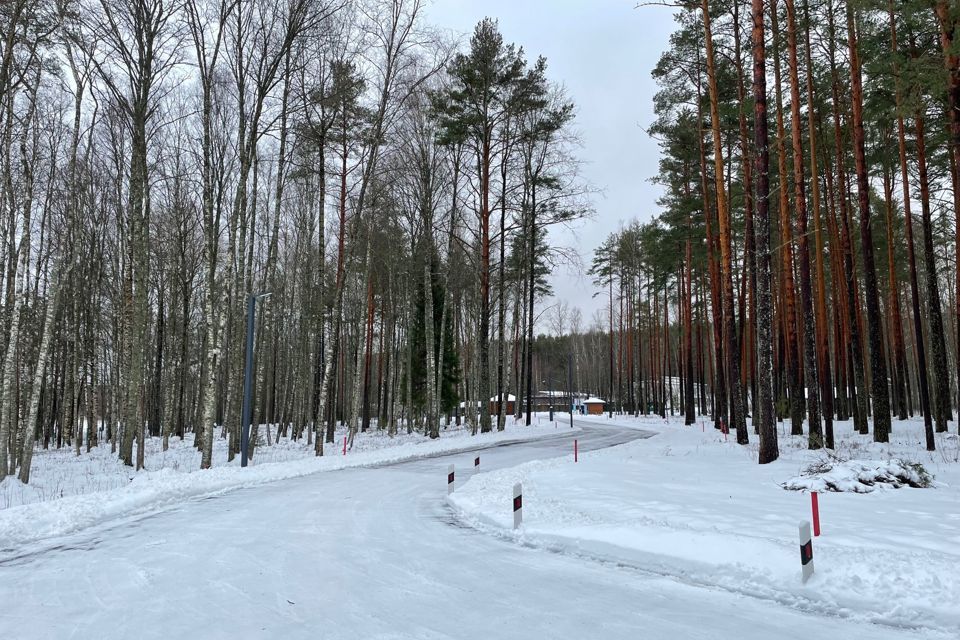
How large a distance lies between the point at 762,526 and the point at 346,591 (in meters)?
5.70

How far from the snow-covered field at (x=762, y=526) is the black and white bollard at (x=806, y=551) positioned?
107mm

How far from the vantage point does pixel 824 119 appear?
883 inches

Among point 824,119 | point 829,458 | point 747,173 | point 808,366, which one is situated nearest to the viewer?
point 829,458

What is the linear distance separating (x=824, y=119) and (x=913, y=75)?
995 cm

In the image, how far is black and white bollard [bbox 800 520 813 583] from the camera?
5.62 m

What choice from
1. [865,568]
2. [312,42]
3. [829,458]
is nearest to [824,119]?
[829,458]

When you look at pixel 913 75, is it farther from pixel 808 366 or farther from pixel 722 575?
pixel 722 575

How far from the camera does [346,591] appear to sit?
5504 millimetres

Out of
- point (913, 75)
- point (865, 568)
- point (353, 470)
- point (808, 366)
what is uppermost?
point (913, 75)

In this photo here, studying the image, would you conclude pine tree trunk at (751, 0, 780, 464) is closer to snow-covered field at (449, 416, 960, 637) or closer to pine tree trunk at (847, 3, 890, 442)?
snow-covered field at (449, 416, 960, 637)

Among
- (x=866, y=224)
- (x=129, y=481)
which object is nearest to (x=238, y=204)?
(x=129, y=481)

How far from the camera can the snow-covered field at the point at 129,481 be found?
9.09 metres

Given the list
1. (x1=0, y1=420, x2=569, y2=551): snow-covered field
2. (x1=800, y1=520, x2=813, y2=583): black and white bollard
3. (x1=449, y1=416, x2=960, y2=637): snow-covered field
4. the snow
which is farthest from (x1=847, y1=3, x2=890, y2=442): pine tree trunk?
(x1=0, y1=420, x2=569, y2=551): snow-covered field

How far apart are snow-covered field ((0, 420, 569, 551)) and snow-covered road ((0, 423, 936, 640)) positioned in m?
0.88
